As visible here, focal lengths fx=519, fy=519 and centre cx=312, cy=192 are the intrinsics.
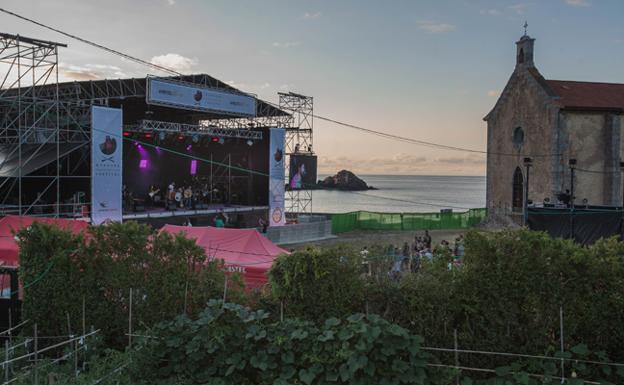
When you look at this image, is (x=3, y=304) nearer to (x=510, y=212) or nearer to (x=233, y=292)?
(x=233, y=292)

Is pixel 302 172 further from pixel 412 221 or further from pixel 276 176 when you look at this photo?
pixel 412 221

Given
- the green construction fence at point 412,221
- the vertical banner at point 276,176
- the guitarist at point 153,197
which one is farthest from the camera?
the green construction fence at point 412,221

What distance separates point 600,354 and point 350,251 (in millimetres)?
3495

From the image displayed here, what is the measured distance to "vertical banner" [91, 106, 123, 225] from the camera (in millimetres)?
22016

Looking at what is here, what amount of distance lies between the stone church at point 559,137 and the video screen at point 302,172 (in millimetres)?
12380

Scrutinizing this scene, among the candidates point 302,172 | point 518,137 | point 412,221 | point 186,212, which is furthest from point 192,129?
point 518,137

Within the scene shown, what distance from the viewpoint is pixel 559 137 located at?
2975cm

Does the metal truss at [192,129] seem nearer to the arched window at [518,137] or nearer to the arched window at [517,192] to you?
the arched window at [518,137]

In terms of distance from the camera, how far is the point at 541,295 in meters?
6.98

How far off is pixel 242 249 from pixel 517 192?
83.5 ft

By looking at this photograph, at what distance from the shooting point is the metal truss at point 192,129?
25078 millimetres

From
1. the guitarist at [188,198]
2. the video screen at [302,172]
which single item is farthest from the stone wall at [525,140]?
the guitarist at [188,198]

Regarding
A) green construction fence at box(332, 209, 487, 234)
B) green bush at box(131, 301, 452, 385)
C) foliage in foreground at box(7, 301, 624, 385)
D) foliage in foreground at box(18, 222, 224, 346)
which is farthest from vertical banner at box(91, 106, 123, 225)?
green construction fence at box(332, 209, 487, 234)

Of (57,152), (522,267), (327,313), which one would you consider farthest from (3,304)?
(57,152)
